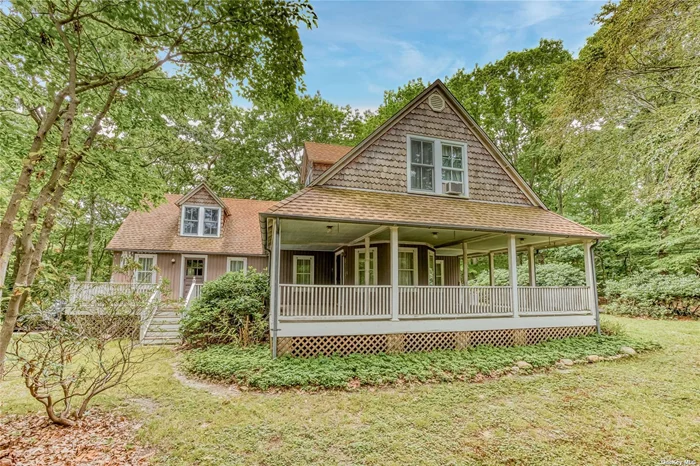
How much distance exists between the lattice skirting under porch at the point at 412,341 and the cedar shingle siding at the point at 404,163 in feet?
13.4

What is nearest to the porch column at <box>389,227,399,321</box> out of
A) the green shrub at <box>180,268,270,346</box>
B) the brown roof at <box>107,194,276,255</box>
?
the green shrub at <box>180,268,270,346</box>

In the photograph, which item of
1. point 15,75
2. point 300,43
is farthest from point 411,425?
point 15,75

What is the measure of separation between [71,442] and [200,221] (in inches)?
499

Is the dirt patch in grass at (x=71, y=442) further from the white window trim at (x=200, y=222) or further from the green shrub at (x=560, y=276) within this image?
the green shrub at (x=560, y=276)

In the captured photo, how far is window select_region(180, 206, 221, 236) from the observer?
15516 mm

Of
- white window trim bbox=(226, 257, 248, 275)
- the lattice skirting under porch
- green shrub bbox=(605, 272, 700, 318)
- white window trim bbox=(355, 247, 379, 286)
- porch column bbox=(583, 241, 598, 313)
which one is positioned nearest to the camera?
the lattice skirting under porch

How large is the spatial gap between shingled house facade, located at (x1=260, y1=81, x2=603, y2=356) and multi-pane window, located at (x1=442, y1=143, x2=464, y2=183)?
0.05m

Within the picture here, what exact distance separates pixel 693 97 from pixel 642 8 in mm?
2789

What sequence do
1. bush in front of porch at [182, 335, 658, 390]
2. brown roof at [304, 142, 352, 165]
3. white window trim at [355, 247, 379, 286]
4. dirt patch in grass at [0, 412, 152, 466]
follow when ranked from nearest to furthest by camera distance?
dirt patch in grass at [0, 412, 152, 466] < bush in front of porch at [182, 335, 658, 390] < white window trim at [355, 247, 379, 286] < brown roof at [304, 142, 352, 165]

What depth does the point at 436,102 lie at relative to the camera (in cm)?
1034

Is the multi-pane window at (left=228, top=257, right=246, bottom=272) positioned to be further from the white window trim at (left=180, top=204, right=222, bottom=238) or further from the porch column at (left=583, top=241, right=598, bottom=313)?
the porch column at (left=583, top=241, right=598, bottom=313)

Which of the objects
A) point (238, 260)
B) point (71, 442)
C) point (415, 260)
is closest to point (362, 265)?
point (415, 260)

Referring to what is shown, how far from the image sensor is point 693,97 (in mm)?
8203

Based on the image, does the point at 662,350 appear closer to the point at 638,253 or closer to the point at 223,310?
the point at 223,310
